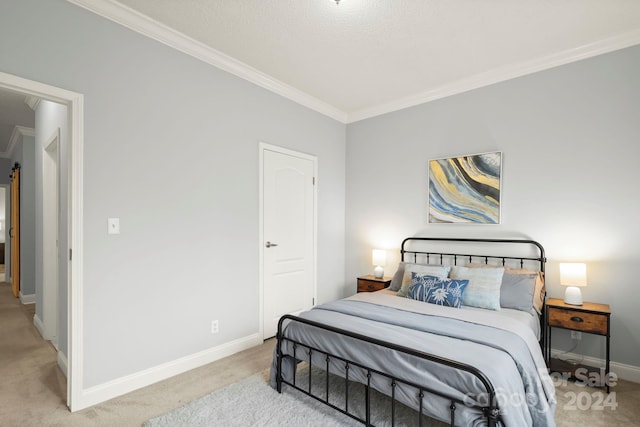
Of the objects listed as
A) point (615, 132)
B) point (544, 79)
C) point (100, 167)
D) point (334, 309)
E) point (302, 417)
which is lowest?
point (302, 417)

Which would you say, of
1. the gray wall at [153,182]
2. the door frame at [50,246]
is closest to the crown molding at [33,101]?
the door frame at [50,246]

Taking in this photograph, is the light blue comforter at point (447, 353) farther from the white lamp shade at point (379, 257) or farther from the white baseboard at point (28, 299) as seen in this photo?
the white baseboard at point (28, 299)

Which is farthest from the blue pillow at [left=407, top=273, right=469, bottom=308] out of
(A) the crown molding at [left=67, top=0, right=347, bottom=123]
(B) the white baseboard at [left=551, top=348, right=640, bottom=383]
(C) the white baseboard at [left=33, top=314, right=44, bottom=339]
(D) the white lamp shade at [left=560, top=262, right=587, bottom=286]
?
(C) the white baseboard at [left=33, top=314, right=44, bottom=339]

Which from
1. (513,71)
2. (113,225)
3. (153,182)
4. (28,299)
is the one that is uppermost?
(513,71)

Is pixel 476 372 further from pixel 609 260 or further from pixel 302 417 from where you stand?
pixel 609 260

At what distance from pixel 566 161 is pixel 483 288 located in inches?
56.6

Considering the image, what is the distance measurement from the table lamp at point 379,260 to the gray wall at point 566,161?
44 centimetres

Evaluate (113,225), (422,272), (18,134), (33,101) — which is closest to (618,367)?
(422,272)

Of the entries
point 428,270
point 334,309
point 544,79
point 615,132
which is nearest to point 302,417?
point 334,309

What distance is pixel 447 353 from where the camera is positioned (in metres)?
1.81

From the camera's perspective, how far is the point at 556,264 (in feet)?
10.1

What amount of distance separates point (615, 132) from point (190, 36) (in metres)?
3.73

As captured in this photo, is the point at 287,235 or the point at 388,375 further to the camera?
the point at 287,235

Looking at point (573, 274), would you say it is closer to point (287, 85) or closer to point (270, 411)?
point (270, 411)
